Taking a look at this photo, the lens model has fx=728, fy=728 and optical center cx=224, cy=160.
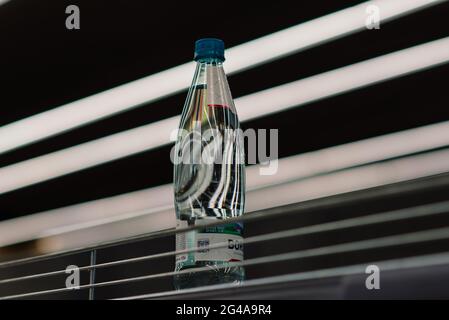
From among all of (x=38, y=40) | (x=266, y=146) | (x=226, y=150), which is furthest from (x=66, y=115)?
(x=226, y=150)

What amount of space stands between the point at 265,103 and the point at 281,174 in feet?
0.71

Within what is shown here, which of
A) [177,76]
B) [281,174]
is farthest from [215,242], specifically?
[177,76]

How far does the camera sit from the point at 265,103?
2105 mm

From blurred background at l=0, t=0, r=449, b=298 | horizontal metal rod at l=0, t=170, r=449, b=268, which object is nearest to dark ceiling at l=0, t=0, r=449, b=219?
blurred background at l=0, t=0, r=449, b=298

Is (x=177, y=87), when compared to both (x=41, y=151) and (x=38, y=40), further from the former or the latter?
(x=41, y=151)

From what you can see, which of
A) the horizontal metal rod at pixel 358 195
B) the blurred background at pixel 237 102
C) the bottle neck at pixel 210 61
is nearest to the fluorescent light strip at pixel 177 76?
the blurred background at pixel 237 102

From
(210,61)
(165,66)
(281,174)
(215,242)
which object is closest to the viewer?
(215,242)

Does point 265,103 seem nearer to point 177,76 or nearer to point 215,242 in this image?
point 177,76

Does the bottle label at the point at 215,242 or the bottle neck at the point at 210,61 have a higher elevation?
the bottle neck at the point at 210,61

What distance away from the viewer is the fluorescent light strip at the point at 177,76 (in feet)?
6.16

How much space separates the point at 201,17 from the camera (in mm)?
2094

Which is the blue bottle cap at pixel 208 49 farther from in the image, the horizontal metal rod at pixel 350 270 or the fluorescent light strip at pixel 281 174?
the horizontal metal rod at pixel 350 270

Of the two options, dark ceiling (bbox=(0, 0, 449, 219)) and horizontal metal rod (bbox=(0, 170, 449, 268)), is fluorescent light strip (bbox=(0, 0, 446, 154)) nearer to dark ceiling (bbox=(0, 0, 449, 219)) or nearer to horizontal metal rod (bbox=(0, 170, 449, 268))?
dark ceiling (bbox=(0, 0, 449, 219))

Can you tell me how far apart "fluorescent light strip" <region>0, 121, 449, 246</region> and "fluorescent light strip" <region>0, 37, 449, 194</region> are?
0.52ft
